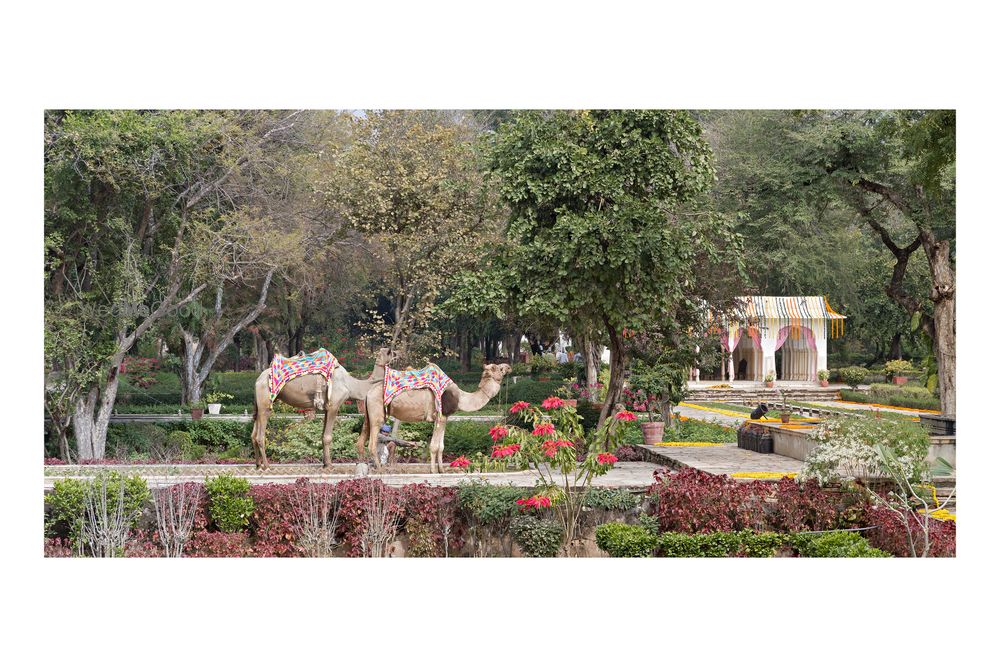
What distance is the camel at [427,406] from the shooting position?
1112cm

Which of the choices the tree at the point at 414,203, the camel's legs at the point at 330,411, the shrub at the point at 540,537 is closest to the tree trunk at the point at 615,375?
the tree at the point at 414,203

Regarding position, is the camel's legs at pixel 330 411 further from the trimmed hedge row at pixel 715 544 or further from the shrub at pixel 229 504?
the trimmed hedge row at pixel 715 544

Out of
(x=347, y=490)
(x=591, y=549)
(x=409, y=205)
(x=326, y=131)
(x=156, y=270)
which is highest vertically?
(x=326, y=131)

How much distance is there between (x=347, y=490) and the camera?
8898 mm

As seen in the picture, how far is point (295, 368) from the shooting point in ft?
→ 36.9

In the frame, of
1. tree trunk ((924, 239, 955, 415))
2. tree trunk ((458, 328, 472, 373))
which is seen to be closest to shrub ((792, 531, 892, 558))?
tree trunk ((924, 239, 955, 415))

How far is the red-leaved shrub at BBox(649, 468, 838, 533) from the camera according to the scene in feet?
28.8

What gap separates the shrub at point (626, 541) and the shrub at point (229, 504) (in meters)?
3.22

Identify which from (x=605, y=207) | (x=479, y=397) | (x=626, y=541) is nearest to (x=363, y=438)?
(x=479, y=397)

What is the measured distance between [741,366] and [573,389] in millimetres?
10330

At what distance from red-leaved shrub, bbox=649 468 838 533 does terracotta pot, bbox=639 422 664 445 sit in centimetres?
478

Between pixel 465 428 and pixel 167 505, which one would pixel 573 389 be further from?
pixel 167 505
